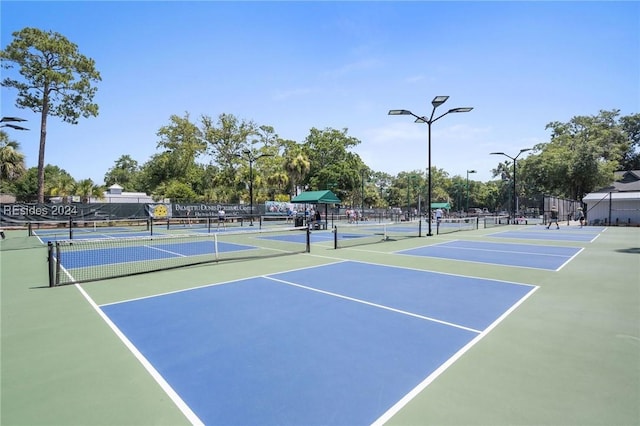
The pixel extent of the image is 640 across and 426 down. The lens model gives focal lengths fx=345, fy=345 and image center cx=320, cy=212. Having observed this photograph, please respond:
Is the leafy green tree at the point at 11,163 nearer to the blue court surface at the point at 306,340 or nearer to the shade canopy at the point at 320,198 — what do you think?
the shade canopy at the point at 320,198

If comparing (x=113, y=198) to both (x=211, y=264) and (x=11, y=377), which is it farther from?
(x=11, y=377)

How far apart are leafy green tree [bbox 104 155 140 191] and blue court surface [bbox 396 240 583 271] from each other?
289 ft

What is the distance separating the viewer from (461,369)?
146 inches

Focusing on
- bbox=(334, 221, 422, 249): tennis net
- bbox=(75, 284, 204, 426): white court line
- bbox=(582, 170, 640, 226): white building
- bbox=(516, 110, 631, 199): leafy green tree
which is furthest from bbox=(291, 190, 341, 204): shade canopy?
bbox=(516, 110, 631, 199): leafy green tree

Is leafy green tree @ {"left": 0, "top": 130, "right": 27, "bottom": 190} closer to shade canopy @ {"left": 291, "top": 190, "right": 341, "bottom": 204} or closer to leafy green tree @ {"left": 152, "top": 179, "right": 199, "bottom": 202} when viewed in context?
leafy green tree @ {"left": 152, "top": 179, "right": 199, "bottom": 202}

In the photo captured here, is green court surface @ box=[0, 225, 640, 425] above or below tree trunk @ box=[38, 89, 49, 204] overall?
below

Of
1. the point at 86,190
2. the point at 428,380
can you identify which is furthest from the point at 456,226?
the point at 86,190

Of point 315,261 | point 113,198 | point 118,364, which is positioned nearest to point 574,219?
point 315,261

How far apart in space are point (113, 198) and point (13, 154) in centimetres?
1423

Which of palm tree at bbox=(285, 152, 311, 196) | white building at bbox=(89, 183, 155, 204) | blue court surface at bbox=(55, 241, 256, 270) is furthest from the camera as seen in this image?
palm tree at bbox=(285, 152, 311, 196)

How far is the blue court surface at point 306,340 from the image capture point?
313cm

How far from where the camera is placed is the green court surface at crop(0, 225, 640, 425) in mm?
2959

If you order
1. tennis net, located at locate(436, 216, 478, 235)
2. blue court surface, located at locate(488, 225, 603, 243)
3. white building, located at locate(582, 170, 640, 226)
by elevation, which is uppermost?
white building, located at locate(582, 170, 640, 226)

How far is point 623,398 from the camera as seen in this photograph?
316 cm
